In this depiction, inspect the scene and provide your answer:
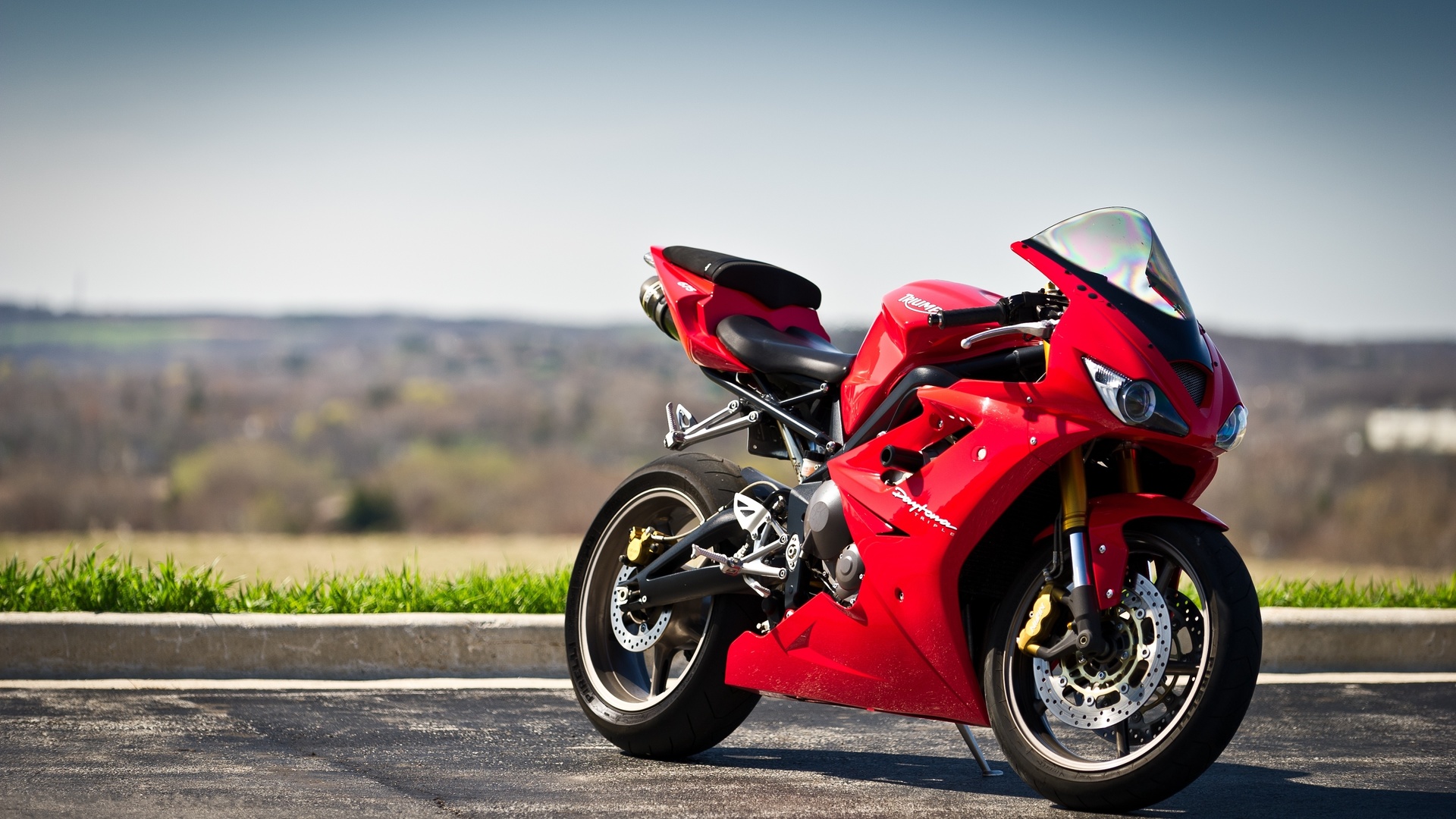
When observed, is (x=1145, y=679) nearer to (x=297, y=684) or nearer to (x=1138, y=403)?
(x=1138, y=403)

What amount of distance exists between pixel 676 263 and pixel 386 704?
204 centimetres


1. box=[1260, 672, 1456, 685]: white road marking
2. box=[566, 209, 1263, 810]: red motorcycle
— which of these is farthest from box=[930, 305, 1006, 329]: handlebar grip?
box=[1260, 672, 1456, 685]: white road marking

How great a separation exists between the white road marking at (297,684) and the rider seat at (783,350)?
1.98 metres

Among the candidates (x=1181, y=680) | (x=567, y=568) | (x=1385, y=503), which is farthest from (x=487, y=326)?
(x=1181, y=680)

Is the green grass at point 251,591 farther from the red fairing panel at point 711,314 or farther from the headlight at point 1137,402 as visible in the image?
the headlight at point 1137,402

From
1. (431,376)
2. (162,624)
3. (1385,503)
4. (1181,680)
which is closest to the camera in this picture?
(1181,680)

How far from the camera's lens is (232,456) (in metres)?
46.3

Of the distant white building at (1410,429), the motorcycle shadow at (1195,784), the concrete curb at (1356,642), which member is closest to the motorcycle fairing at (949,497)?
the motorcycle shadow at (1195,784)

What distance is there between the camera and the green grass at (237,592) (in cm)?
693

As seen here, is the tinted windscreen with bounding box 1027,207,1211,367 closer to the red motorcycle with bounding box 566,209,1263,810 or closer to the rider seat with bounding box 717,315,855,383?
the red motorcycle with bounding box 566,209,1263,810

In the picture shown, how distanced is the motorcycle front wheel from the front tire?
111cm

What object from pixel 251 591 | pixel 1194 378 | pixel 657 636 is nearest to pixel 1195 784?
pixel 1194 378

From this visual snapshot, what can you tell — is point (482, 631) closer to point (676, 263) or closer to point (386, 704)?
point (386, 704)

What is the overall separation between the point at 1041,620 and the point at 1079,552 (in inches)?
9.0
